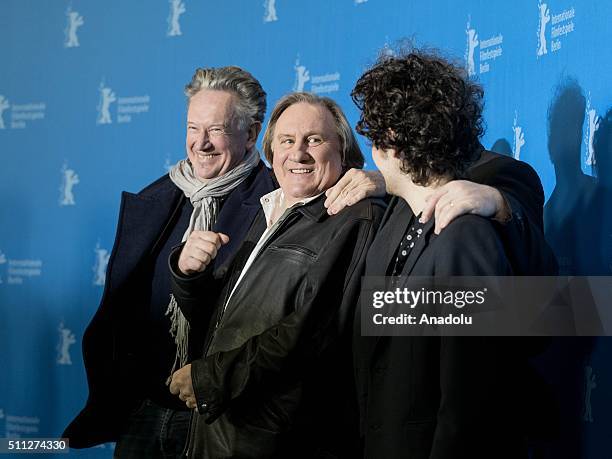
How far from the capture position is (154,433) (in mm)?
2447

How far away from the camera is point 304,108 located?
2.17 meters

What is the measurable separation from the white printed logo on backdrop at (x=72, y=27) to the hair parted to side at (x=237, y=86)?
138 cm

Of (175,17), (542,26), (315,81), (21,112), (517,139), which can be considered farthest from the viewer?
(21,112)

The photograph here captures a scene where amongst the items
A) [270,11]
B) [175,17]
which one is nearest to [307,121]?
[270,11]

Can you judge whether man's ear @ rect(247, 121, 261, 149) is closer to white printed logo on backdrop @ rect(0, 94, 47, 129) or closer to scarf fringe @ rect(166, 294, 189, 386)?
scarf fringe @ rect(166, 294, 189, 386)

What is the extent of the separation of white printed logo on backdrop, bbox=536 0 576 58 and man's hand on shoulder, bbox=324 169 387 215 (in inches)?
24.8

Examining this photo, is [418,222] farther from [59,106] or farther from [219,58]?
[59,106]

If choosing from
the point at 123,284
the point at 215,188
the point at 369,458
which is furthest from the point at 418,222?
the point at 123,284

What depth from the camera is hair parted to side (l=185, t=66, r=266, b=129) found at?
2559 mm

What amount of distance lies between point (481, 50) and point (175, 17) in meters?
1.40

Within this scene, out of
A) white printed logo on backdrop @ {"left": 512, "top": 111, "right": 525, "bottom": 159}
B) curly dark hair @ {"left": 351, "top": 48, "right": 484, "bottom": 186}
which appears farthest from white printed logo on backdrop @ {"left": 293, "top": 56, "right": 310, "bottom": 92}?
curly dark hair @ {"left": 351, "top": 48, "right": 484, "bottom": 186}

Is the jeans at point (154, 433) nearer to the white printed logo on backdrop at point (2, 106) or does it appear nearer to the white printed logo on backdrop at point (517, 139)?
the white printed logo on backdrop at point (517, 139)

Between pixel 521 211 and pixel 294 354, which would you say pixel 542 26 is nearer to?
pixel 521 211

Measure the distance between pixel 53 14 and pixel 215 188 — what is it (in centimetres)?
175
